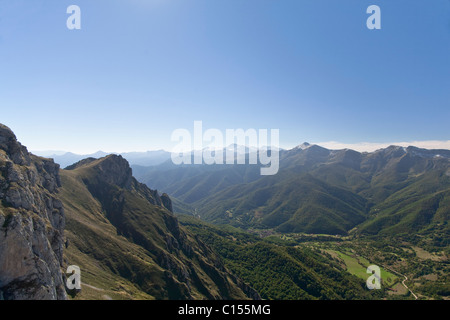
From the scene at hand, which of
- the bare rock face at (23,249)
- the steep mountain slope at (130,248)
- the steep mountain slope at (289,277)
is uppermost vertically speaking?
the bare rock face at (23,249)

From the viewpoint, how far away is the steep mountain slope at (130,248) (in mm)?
84625

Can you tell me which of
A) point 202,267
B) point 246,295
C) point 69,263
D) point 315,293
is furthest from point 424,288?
point 69,263

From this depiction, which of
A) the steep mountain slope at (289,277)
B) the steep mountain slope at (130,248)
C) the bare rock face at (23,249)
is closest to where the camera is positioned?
the bare rock face at (23,249)

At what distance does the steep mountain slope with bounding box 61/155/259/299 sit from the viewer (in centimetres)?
8462

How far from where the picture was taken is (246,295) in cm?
12725

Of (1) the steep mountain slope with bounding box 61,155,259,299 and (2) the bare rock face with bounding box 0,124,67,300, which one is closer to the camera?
(2) the bare rock face with bounding box 0,124,67,300

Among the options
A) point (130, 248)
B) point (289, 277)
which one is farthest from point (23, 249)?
point (289, 277)

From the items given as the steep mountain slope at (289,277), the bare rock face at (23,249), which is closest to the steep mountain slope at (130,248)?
the bare rock face at (23,249)

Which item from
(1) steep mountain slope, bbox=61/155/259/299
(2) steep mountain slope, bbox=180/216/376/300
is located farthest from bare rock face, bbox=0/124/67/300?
(2) steep mountain slope, bbox=180/216/376/300

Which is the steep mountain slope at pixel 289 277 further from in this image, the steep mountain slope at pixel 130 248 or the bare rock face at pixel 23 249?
the bare rock face at pixel 23 249

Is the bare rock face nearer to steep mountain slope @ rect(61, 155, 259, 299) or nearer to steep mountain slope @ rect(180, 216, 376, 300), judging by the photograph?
steep mountain slope @ rect(61, 155, 259, 299)
